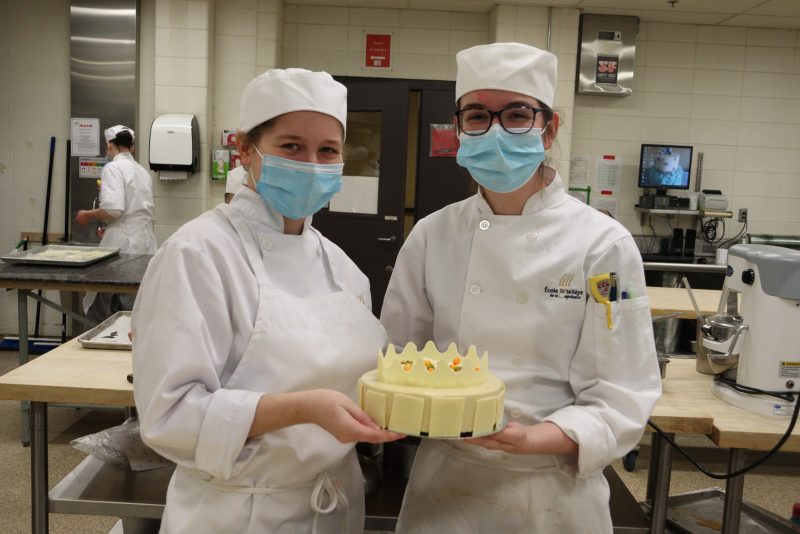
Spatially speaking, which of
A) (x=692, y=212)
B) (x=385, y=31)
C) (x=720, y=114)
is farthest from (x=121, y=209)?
(x=720, y=114)

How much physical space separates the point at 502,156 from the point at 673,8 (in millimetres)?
4446

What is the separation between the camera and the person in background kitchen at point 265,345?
3.39 ft

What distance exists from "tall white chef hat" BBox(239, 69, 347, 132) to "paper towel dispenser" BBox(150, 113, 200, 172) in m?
3.67

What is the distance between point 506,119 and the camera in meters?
1.29

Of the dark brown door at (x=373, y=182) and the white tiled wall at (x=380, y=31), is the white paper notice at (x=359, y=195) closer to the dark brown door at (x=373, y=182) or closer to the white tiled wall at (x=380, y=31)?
the dark brown door at (x=373, y=182)

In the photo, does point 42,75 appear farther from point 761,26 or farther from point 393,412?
point 761,26

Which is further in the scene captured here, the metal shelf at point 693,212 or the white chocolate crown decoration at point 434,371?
the metal shelf at point 693,212

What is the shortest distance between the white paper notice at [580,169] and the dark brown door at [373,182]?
160 centimetres

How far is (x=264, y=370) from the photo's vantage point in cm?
113

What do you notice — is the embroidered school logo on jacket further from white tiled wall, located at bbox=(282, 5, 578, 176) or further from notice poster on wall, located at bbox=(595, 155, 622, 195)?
notice poster on wall, located at bbox=(595, 155, 622, 195)

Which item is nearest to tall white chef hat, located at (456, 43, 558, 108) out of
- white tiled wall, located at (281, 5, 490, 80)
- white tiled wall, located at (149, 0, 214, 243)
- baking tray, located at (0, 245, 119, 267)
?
baking tray, located at (0, 245, 119, 267)

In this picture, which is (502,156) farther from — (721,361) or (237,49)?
(237,49)

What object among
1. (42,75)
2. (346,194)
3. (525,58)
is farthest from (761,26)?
(42,75)

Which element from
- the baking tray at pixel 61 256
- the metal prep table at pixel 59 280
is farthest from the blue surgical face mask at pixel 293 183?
the baking tray at pixel 61 256
